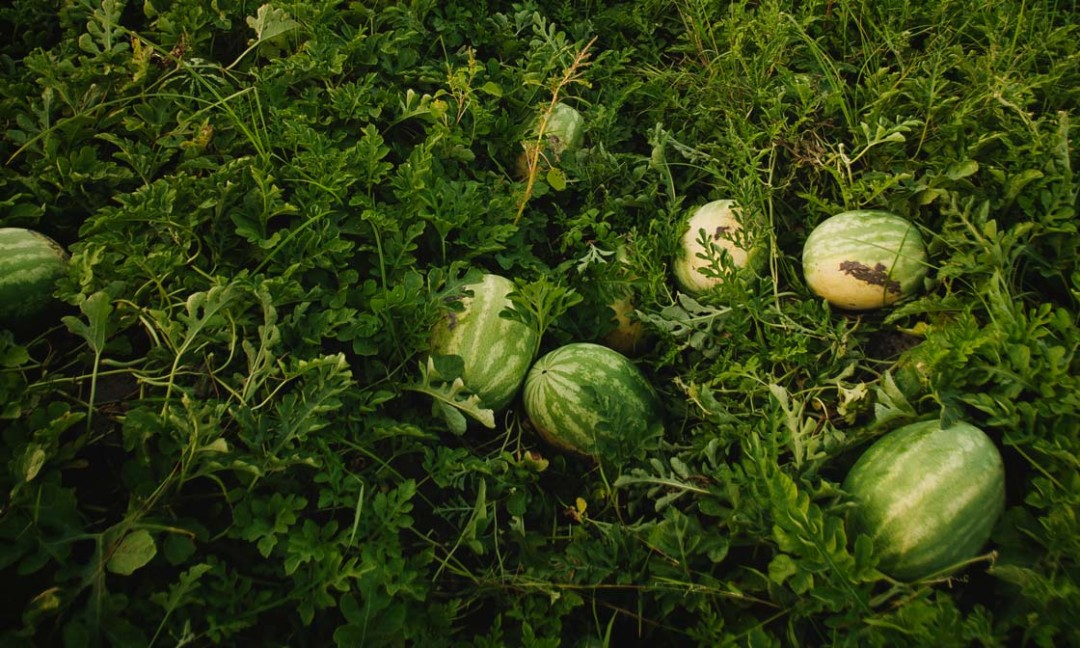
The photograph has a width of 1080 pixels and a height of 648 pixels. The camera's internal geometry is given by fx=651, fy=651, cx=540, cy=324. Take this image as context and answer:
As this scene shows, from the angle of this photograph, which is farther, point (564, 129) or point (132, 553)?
point (564, 129)

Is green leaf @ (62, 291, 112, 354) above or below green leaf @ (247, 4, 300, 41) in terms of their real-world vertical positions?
below

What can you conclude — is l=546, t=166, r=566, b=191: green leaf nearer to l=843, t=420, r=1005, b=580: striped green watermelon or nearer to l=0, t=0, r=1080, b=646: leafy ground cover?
l=0, t=0, r=1080, b=646: leafy ground cover

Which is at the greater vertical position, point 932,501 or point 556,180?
point 556,180

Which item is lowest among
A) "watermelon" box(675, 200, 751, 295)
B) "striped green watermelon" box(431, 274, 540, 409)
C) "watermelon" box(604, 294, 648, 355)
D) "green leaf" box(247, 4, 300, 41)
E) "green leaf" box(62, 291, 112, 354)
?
"watermelon" box(604, 294, 648, 355)

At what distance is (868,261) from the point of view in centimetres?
206

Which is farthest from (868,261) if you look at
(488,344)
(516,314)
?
(488,344)

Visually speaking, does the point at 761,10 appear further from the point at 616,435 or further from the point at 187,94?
the point at 187,94

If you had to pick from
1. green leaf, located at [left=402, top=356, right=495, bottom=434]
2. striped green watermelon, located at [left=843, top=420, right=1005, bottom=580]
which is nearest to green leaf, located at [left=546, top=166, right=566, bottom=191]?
green leaf, located at [left=402, top=356, right=495, bottom=434]

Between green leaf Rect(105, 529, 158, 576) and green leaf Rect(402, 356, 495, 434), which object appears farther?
green leaf Rect(402, 356, 495, 434)

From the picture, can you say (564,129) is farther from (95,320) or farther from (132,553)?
(132,553)

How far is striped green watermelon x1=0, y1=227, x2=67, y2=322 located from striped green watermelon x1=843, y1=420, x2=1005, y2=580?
230 cm

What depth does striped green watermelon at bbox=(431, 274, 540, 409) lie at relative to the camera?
6.62 ft

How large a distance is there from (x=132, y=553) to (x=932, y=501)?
183 centimetres

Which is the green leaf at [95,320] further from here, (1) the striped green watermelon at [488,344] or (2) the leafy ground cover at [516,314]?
(1) the striped green watermelon at [488,344]
